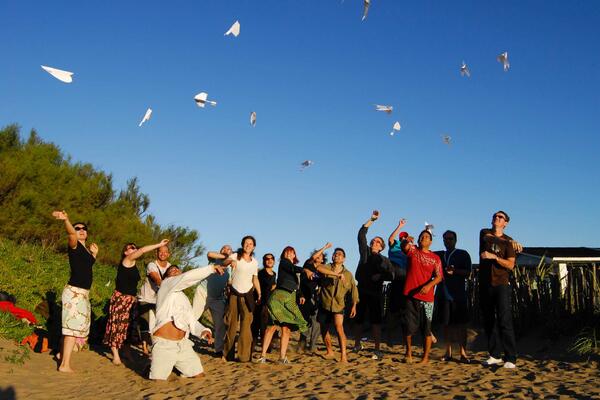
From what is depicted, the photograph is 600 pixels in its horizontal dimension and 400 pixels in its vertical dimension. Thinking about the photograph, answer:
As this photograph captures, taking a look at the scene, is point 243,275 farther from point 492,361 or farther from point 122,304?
point 492,361

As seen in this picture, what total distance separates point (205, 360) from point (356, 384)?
3072 mm

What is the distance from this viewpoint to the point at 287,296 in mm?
8328

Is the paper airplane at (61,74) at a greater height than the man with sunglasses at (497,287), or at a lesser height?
greater

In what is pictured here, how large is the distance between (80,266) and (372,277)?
13.0 feet

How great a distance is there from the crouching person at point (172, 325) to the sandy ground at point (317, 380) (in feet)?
0.76

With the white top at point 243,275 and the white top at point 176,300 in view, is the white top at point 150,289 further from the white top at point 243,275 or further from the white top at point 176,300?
the white top at point 176,300

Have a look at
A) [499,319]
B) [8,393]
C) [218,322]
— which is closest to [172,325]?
[8,393]

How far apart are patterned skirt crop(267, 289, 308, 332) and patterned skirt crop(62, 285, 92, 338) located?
2.39 meters

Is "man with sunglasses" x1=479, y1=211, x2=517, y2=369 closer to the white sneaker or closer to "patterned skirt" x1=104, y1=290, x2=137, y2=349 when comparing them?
the white sneaker

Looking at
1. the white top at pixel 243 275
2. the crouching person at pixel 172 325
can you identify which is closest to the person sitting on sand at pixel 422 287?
the white top at pixel 243 275

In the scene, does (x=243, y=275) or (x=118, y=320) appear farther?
(x=243, y=275)

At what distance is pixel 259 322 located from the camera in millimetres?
9258

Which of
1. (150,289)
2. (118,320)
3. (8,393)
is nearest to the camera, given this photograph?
(8,393)

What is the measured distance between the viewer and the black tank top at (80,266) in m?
7.17
